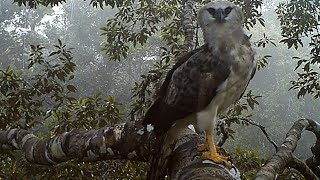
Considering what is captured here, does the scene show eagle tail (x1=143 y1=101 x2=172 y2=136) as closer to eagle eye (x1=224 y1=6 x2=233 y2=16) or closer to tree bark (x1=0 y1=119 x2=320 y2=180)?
tree bark (x1=0 y1=119 x2=320 y2=180)

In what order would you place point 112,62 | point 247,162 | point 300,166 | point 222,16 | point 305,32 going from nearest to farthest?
point 222,16, point 300,166, point 247,162, point 305,32, point 112,62

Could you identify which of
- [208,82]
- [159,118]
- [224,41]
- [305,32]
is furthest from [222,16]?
[305,32]

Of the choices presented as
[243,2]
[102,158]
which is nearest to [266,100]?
[243,2]

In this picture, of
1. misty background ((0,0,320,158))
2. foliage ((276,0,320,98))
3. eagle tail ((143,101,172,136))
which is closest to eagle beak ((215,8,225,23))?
eagle tail ((143,101,172,136))

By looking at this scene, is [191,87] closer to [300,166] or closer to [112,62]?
[300,166]

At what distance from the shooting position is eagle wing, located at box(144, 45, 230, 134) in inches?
68.6

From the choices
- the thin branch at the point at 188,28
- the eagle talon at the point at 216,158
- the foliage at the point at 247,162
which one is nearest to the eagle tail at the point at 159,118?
the eagle talon at the point at 216,158

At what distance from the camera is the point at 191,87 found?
179 centimetres

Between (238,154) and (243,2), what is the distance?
1144mm

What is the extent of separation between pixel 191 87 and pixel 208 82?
0.07 meters

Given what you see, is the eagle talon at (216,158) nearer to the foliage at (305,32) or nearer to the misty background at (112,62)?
the foliage at (305,32)

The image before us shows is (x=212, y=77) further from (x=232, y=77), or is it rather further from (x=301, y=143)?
(x=301, y=143)

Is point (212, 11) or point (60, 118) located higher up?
point (212, 11)

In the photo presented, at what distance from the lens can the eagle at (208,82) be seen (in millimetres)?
1744
